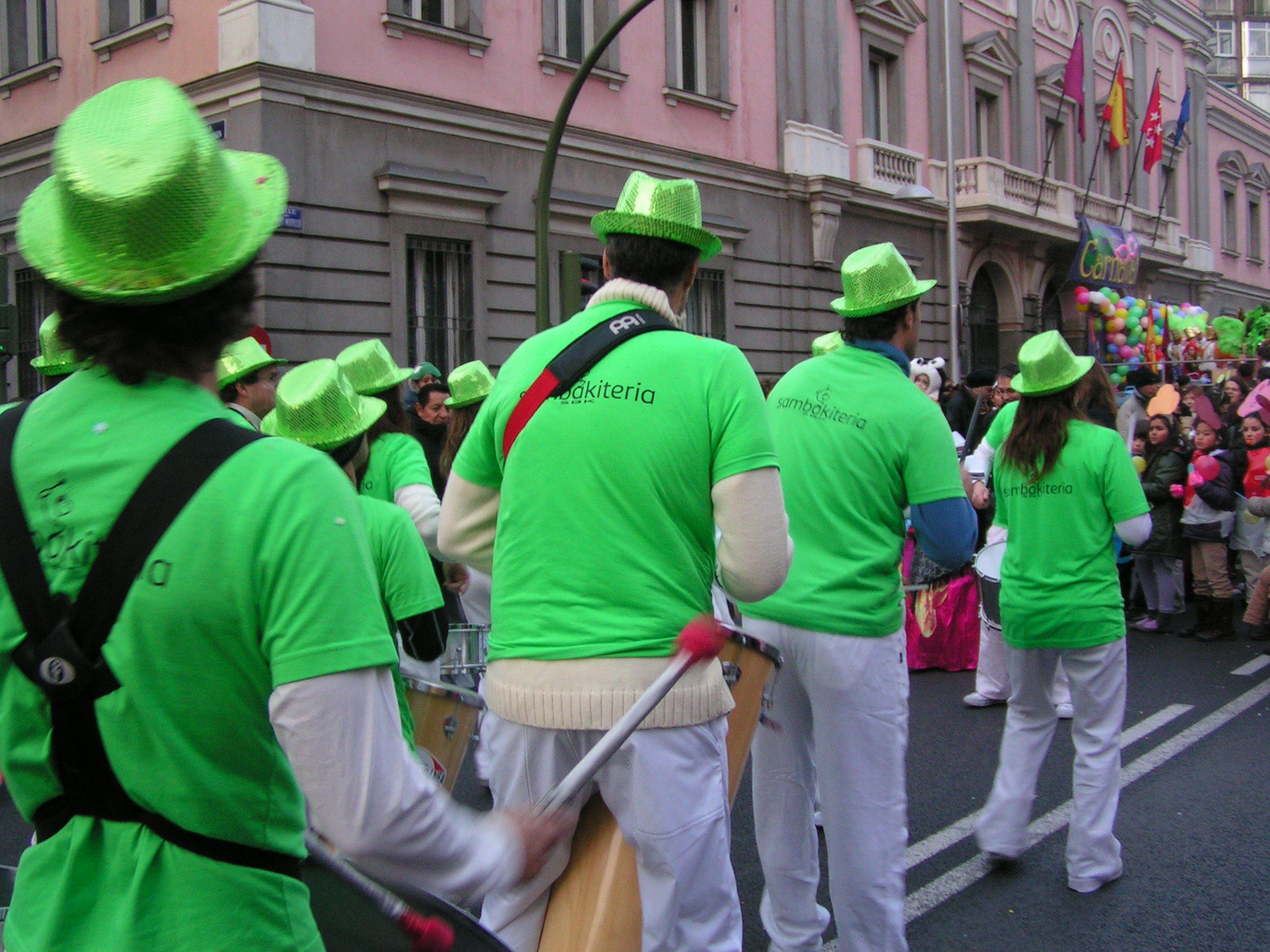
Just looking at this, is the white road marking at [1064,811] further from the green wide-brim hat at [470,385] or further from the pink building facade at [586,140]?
the pink building facade at [586,140]

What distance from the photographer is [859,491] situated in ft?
11.3

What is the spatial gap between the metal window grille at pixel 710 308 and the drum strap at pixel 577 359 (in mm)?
15835

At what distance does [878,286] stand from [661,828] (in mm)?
1847

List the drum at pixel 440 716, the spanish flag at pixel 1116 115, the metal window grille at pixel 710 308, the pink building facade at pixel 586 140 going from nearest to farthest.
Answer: the drum at pixel 440 716
the pink building facade at pixel 586 140
the metal window grille at pixel 710 308
the spanish flag at pixel 1116 115

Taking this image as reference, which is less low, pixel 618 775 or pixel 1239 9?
pixel 1239 9

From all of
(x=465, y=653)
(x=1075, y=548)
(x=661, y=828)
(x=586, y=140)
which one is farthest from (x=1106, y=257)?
(x=661, y=828)

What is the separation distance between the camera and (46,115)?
15711 mm

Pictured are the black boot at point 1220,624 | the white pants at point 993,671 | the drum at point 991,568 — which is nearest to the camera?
the drum at point 991,568

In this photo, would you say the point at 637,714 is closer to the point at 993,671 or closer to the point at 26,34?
the point at 993,671

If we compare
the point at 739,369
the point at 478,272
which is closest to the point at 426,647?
the point at 739,369

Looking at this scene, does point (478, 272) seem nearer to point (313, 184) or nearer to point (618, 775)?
point (313, 184)

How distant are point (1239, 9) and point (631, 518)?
240 feet

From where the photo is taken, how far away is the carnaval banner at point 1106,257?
25312 millimetres

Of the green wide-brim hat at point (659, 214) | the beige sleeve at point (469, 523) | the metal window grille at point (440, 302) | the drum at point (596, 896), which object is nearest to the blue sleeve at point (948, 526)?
the green wide-brim hat at point (659, 214)
